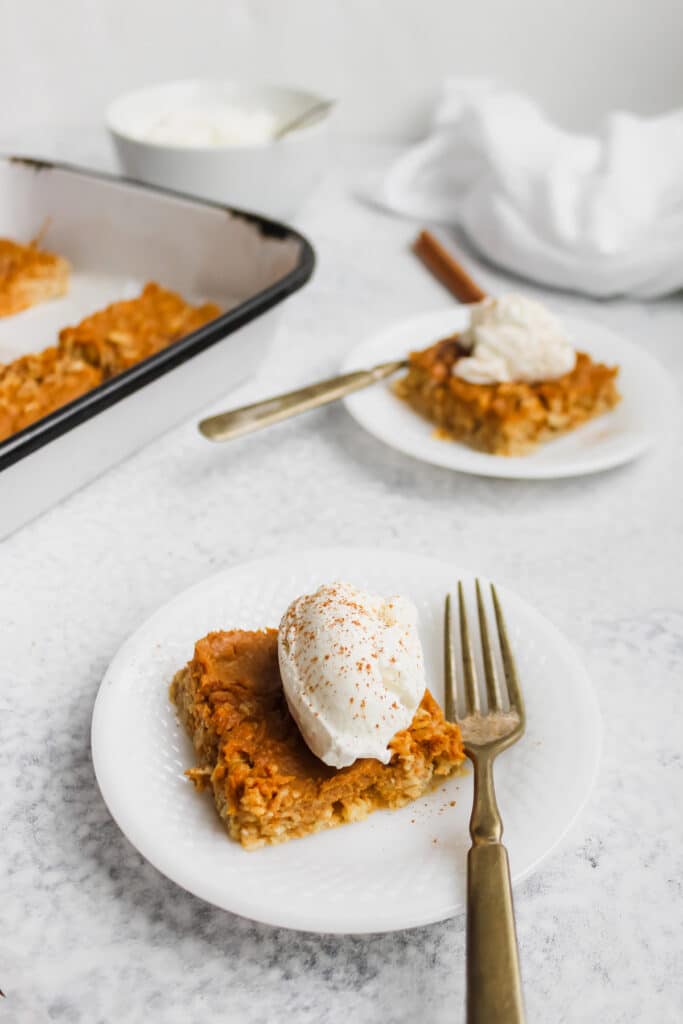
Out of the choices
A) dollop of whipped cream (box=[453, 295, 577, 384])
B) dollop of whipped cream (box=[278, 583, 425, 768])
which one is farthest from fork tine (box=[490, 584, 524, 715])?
dollop of whipped cream (box=[453, 295, 577, 384])

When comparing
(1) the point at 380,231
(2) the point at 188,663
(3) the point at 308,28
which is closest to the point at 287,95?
(1) the point at 380,231

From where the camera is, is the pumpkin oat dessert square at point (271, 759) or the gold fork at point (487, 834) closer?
the gold fork at point (487, 834)

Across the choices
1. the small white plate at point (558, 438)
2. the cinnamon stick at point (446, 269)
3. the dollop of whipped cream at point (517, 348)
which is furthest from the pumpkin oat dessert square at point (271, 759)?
the cinnamon stick at point (446, 269)

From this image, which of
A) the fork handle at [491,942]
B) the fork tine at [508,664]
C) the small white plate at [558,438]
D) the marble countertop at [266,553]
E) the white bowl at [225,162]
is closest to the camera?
the fork handle at [491,942]

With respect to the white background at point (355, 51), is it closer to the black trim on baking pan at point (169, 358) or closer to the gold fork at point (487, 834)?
the black trim on baking pan at point (169, 358)

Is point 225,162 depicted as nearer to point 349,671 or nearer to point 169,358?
point 169,358

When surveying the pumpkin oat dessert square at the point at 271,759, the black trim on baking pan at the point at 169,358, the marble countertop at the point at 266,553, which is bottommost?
the marble countertop at the point at 266,553
